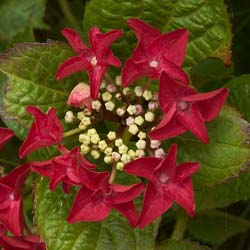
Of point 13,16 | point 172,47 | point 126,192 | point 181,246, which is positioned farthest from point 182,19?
point 13,16

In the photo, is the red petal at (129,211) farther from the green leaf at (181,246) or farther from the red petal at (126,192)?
the green leaf at (181,246)

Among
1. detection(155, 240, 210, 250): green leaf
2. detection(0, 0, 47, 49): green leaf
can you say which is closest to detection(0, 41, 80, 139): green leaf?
detection(155, 240, 210, 250): green leaf

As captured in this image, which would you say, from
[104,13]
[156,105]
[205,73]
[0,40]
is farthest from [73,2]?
[156,105]

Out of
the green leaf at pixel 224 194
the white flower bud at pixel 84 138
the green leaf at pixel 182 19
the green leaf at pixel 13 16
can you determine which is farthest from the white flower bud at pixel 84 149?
the green leaf at pixel 13 16

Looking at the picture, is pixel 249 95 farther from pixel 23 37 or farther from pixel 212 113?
pixel 23 37

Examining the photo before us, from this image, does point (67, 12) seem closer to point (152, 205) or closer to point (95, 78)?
point (95, 78)

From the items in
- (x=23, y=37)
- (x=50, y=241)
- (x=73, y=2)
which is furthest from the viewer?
(x=73, y=2)
